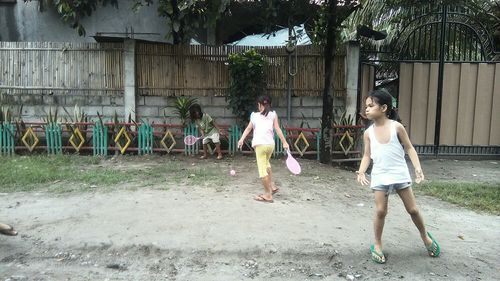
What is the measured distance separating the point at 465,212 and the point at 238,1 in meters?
6.11

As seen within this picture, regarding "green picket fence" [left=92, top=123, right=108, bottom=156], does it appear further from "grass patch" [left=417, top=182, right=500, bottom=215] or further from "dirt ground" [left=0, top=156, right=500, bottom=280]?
"grass patch" [left=417, top=182, right=500, bottom=215]

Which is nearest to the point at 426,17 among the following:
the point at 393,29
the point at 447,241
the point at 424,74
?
the point at 424,74

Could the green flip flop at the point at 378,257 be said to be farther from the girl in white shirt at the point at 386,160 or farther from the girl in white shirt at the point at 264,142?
the girl in white shirt at the point at 264,142

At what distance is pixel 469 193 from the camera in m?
6.98

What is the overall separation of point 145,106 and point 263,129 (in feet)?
13.8

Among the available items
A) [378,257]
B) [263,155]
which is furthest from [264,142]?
[378,257]

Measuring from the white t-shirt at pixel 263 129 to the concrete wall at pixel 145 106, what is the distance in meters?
3.32

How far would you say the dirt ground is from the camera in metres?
4.23

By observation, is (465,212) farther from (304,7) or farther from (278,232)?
(304,7)

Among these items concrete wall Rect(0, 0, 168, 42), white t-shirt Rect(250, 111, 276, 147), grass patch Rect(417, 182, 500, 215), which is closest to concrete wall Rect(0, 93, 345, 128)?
grass patch Rect(417, 182, 500, 215)

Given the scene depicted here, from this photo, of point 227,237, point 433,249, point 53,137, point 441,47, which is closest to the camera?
point 433,249

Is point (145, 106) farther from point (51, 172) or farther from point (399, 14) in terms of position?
point (399, 14)

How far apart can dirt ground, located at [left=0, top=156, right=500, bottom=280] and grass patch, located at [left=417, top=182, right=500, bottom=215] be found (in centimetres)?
32

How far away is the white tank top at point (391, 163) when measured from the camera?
428 centimetres
